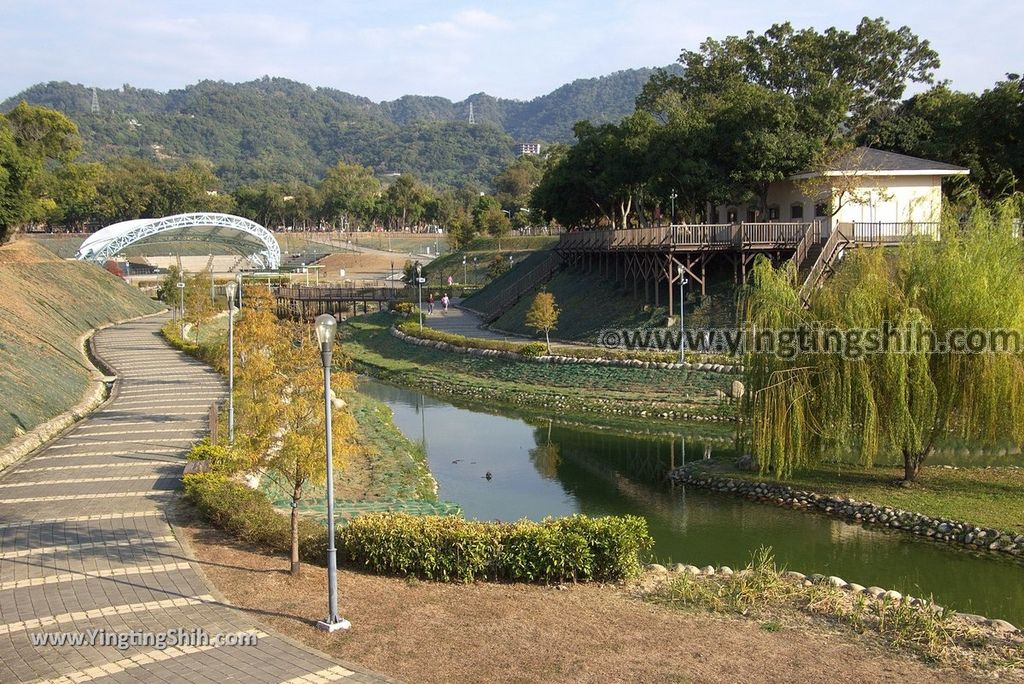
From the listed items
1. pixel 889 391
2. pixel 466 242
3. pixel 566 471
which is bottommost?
pixel 566 471

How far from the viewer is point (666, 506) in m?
21.2

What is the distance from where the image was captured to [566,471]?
82.8 feet

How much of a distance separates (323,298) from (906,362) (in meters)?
48.1

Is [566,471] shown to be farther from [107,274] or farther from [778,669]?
[107,274]

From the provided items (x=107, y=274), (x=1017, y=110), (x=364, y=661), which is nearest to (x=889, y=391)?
(x=364, y=661)

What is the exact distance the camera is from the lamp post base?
37.4 feet

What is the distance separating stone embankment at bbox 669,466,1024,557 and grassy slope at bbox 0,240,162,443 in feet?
55.5

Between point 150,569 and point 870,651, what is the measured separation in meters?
9.89

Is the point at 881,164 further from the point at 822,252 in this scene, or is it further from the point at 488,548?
the point at 488,548

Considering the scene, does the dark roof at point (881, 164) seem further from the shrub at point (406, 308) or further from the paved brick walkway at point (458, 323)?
the shrub at point (406, 308)

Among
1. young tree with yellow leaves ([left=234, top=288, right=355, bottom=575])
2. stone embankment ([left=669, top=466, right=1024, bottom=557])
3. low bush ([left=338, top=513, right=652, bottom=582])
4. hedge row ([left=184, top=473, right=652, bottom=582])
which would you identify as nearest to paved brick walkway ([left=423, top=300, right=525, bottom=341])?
stone embankment ([left=669, top=466, right=1024, bottom=557])

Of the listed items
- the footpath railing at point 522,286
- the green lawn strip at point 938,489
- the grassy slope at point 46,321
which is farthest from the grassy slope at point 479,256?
the green lawn strip at point 938,489

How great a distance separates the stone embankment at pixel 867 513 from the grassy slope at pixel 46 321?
55.5ft

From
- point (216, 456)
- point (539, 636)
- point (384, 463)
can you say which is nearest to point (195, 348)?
point (384, 463)
